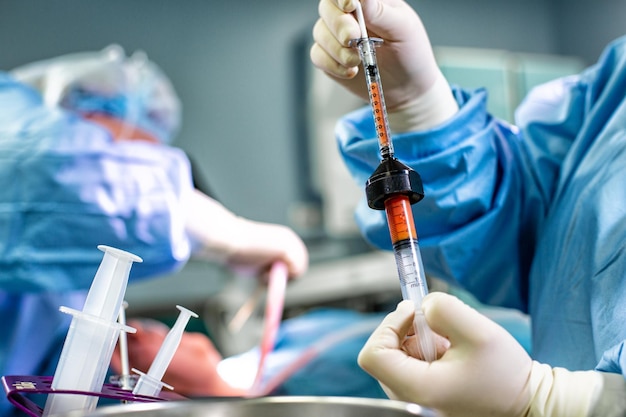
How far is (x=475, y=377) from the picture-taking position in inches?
22.4

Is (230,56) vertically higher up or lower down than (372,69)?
higher up

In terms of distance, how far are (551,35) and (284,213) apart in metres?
1.75

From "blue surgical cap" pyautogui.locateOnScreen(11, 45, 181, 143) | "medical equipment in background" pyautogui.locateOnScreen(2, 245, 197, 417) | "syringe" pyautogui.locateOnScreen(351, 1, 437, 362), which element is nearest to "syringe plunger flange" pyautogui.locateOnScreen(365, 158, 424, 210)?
"syringe" pyautogui.locateOnScreen(351, 1, 437, 362)

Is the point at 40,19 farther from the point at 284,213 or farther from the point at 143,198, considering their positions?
the point at 143,198

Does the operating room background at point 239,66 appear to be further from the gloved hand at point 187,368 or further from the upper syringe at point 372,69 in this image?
the upper syringe at point 372,69

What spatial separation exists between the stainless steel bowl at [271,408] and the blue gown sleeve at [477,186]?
0.50 m

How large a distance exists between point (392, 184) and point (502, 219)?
1.27ft

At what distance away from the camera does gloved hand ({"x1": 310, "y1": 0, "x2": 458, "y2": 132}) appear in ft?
2.67

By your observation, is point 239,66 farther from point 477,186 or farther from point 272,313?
point 477,186

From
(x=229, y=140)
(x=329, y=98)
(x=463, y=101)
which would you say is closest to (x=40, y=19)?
(x=229, y=140)

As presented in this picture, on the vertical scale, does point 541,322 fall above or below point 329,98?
below

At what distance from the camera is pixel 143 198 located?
3.97ft

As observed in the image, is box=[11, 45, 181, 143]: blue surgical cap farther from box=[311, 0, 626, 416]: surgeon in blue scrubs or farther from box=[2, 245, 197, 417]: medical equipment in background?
box=[2, 245, 197, 417]: medical equipment in background

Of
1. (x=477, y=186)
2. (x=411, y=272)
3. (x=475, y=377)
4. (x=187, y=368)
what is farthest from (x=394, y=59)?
(x=187, y=368)
